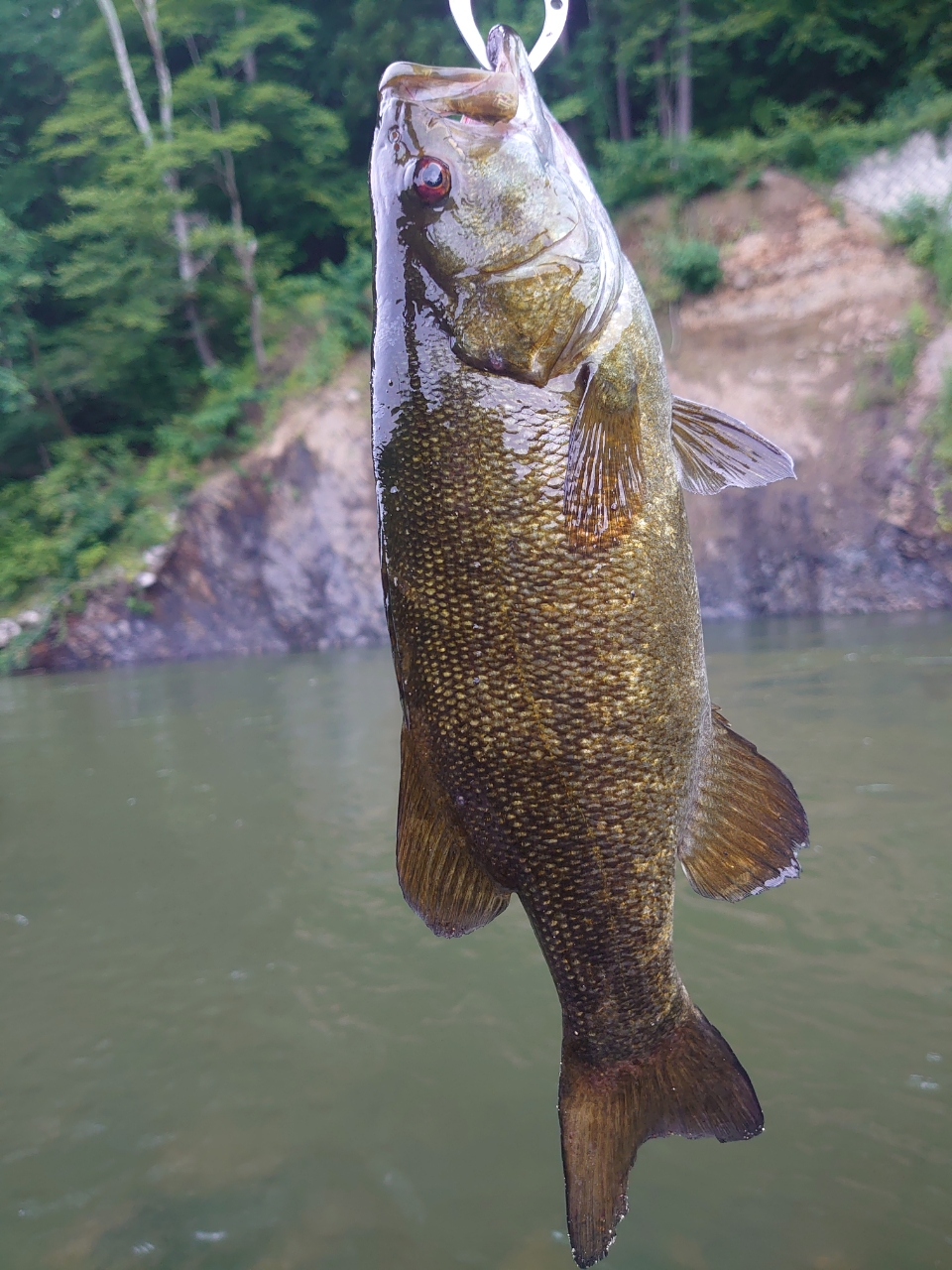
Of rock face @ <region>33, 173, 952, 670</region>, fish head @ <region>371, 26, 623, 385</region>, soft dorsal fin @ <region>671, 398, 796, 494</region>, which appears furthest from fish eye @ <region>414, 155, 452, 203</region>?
rock face @ <region>33, 173, 952, 670</region>

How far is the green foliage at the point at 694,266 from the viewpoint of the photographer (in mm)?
16203

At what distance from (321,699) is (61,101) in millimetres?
20376

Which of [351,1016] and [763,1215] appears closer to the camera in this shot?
[763,1215]

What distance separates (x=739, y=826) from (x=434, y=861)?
1.83ft

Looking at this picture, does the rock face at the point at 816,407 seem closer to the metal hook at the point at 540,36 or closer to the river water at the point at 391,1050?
the river water at the point at 391,1050

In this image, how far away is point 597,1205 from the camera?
151 cm

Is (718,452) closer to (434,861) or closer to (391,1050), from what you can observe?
(434,861)

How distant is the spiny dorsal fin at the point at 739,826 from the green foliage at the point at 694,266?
16.4 m

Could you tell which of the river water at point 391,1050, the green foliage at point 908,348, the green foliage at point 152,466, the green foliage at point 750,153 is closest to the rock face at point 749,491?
the green foliage at point 908,348

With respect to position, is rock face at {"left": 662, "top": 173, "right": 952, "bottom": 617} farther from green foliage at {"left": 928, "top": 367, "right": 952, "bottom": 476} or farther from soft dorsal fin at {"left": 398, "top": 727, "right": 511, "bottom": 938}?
soft dorsal fin at {"left": 398, "top": 727, "right": 511, "bottom": 938}

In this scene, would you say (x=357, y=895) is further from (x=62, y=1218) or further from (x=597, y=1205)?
(x=597, y=1205)

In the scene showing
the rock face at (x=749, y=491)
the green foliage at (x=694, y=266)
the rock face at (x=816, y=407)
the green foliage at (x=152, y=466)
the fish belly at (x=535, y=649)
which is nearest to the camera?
the fish belly at (x=535, y=649)

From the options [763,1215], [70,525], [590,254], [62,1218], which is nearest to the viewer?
[590,254]

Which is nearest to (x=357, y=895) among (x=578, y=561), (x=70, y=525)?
(x=578, y=561)
